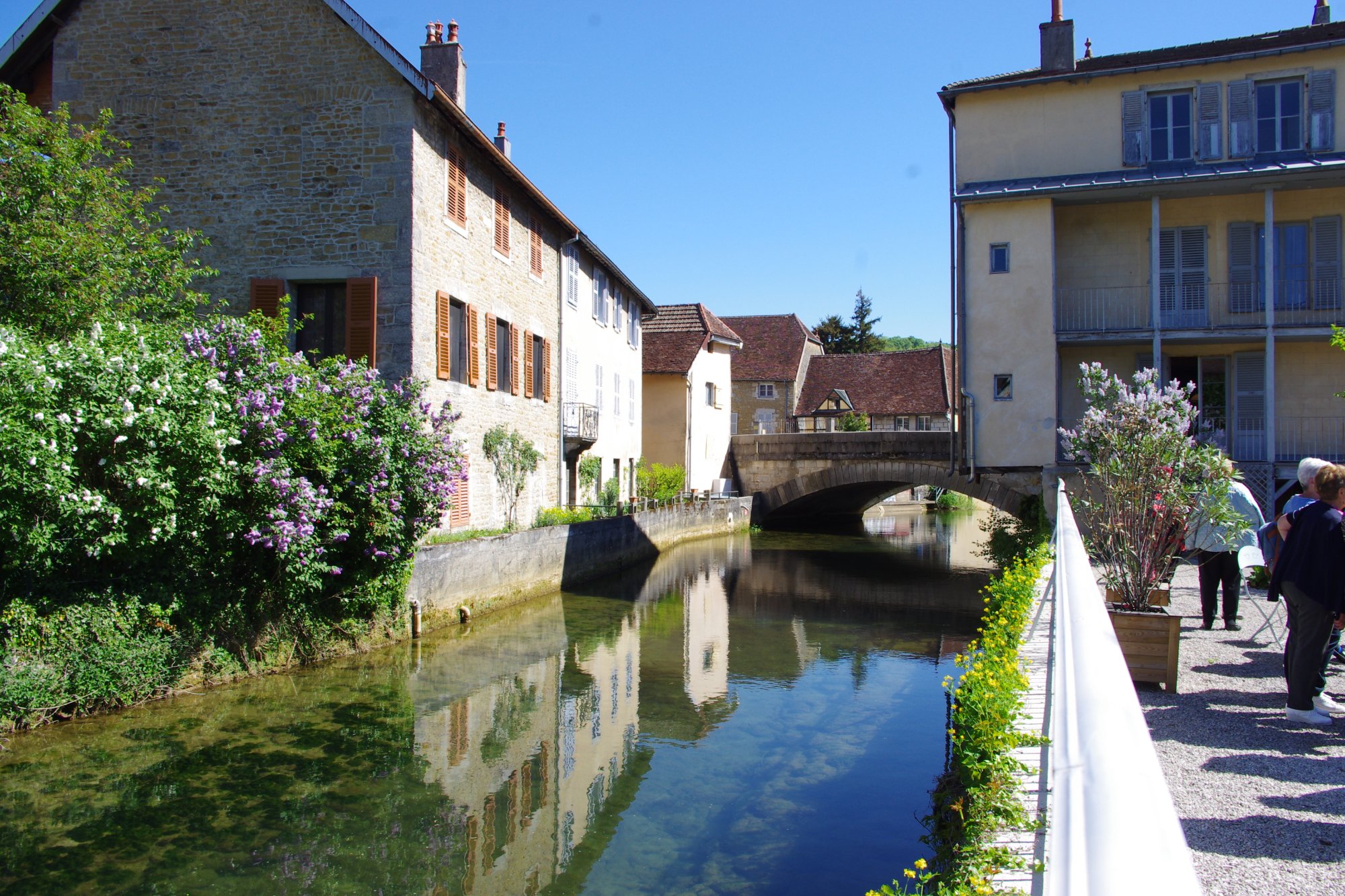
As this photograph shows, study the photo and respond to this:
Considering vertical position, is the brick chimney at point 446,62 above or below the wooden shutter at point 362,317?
above

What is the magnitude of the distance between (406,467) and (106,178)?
5027 mm

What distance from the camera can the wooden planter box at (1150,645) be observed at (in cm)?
672

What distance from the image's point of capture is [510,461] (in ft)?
59.2

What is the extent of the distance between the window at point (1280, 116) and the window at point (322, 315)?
1620cm

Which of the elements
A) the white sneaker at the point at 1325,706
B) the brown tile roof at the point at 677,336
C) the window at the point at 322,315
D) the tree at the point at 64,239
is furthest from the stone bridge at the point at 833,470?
the tree at the point at 64,239

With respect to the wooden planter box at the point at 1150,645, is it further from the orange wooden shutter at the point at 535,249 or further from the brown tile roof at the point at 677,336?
the brown tile roof at the point at 677,336

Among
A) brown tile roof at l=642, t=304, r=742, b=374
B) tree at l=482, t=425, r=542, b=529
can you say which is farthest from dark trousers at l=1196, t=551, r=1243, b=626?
brown tile roof at l=642, t=304, r=742, b=374

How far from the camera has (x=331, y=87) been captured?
1452 centimetres

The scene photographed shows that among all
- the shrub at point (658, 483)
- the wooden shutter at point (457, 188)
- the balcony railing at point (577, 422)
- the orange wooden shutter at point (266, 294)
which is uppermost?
the wooden shutter at point (457, 188)

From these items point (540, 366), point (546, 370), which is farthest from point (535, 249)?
point (546, 370)

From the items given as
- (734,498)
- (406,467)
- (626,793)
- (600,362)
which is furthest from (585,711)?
(734,498)

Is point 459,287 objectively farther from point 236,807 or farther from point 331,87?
point 236,807

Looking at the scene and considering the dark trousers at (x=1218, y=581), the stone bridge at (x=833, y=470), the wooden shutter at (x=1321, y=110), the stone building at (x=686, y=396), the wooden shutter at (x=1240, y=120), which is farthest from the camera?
the stone building at (x=686, y=396)

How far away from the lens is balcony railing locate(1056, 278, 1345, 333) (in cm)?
1766
